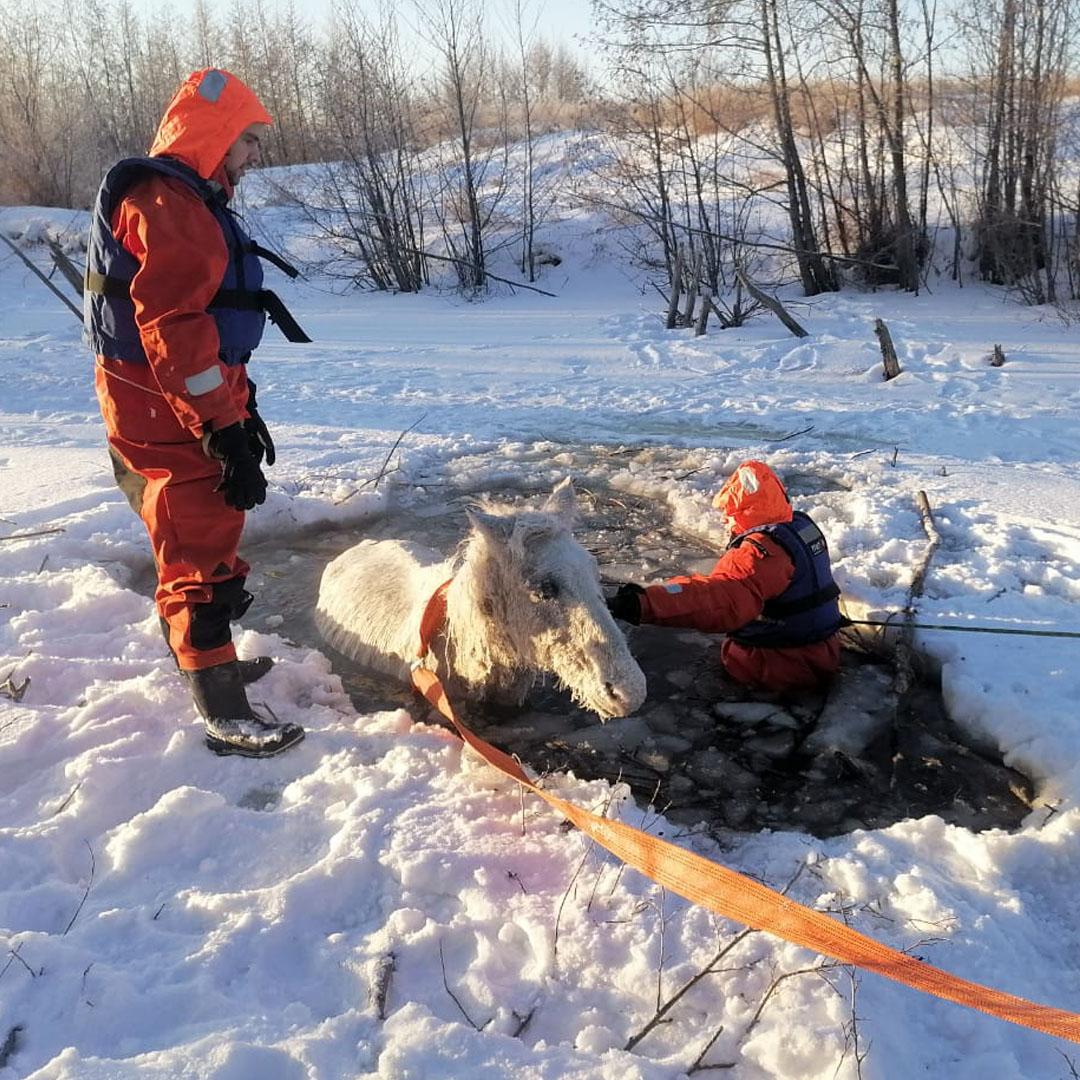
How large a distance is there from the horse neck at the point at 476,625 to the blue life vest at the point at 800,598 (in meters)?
1.36

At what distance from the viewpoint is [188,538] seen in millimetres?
3453

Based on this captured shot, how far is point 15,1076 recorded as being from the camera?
201 cm

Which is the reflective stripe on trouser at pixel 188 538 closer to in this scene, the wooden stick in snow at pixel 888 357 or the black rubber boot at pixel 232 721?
the black rubber boot at pixel 232 721

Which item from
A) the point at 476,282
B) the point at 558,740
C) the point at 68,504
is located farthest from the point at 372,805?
the point at 476,282

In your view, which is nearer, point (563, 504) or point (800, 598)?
point (563, 504)

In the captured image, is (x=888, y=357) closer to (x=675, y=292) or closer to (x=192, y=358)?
(x=675, y=292)

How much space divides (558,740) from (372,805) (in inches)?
48.0

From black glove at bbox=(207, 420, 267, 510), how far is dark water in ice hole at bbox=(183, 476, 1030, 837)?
1462 mm

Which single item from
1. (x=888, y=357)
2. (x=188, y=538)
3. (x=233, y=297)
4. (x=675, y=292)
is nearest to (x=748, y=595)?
(x=188, y=538)

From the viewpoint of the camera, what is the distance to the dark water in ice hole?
357 centimetres

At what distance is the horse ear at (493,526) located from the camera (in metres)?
3.55

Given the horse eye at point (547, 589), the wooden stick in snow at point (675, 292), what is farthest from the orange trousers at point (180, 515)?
the wooden stick in snow at point (675, 292)

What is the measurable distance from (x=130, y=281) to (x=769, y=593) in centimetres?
317

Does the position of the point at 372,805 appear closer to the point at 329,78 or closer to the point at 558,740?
the point at 558,740
